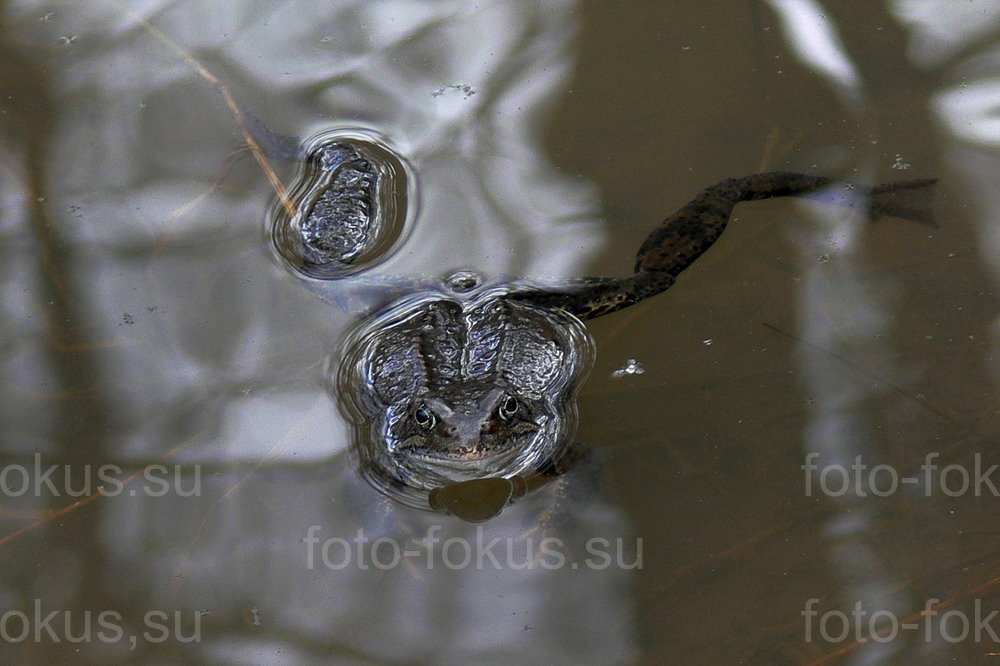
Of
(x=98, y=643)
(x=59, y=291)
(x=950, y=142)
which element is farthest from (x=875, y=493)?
(x=59, y=291)

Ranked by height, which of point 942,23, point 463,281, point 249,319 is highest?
point 942,23

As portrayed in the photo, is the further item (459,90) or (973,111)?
(459,90)

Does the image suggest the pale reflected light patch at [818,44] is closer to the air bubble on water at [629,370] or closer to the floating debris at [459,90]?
the floating debris at [459,90]

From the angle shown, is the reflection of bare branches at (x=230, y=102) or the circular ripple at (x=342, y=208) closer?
the circular ripple at (x=342, y=208)

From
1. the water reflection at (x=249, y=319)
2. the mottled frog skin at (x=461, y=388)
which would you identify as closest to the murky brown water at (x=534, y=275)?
the water reflection at (x=249, y=319)

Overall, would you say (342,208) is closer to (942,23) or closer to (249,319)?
(249,319)

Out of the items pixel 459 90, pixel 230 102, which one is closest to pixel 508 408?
pixel 459 90
